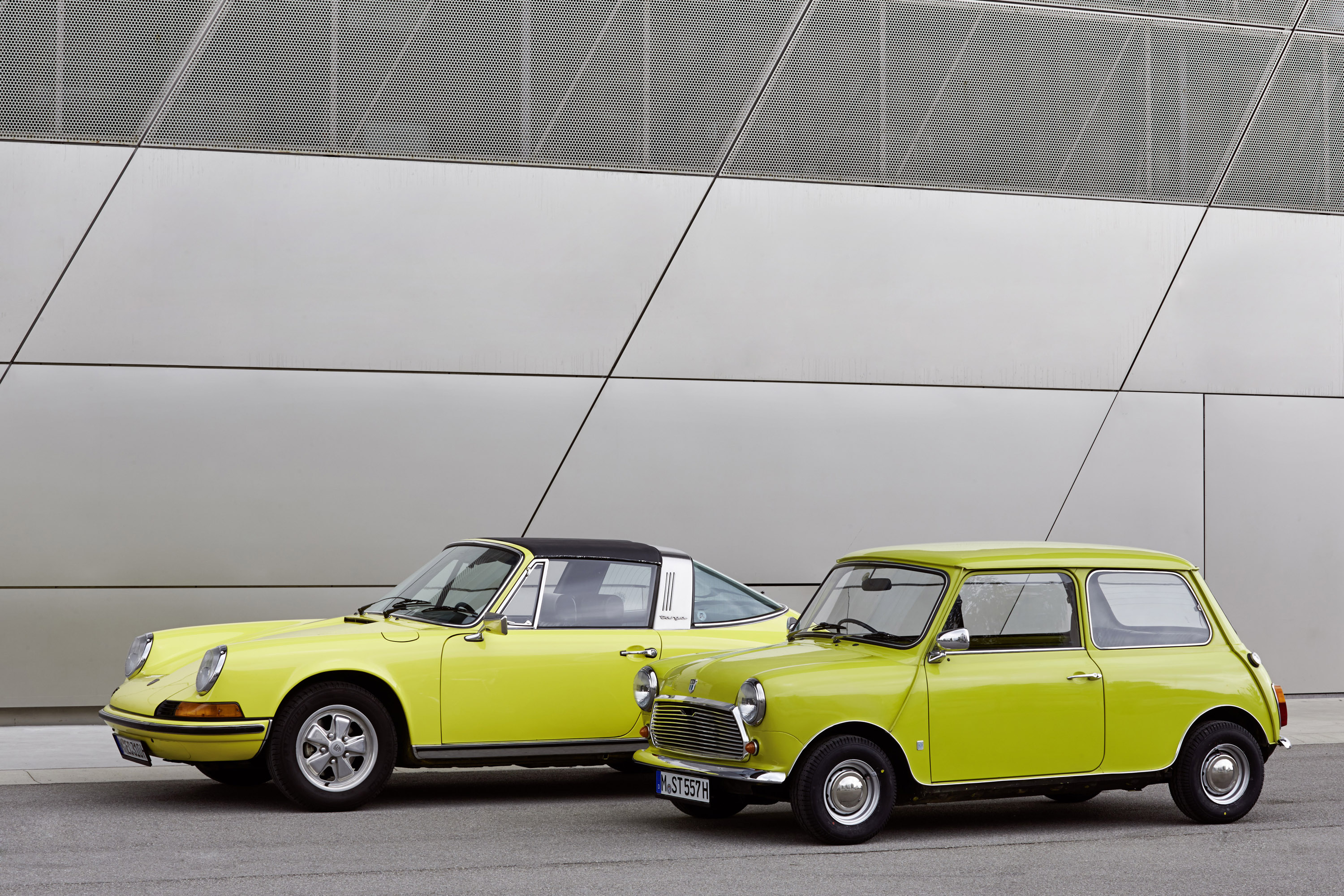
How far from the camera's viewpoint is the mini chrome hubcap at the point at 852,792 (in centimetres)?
655

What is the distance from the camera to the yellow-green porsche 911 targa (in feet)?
23.6

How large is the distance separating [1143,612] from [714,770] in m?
2.58

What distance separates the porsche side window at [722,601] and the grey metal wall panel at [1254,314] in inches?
262

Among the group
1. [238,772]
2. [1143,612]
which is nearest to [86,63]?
[238,772]

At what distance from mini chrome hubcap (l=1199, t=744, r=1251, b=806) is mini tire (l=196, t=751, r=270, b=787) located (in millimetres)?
5181

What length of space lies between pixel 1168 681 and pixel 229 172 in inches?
346

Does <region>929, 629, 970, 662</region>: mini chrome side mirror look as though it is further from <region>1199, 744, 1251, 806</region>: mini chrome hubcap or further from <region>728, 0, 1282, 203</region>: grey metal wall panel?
<region>728, 0, 1282, 203</region>: grey metal wall panel

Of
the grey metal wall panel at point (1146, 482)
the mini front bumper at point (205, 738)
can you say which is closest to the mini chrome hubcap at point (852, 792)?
the mini front bumper at point (205, 738)

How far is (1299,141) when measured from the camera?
14398mm

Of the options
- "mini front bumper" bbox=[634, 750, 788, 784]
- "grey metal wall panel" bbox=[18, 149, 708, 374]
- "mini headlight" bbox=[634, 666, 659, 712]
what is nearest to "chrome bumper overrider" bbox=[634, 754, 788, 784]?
"mini front bumper" bbox=[634, 750, 788, 784]

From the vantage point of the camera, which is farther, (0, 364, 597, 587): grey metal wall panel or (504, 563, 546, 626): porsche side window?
(0, 364, 597, 587): grey metal wall panel

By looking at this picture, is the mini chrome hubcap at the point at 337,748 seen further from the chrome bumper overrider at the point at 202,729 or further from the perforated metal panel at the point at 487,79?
the perforated metal panel at the point at 487,79

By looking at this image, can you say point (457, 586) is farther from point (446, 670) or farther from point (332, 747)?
point (332, 747)

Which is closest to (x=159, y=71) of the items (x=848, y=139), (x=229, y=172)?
(x=229, y=172)
